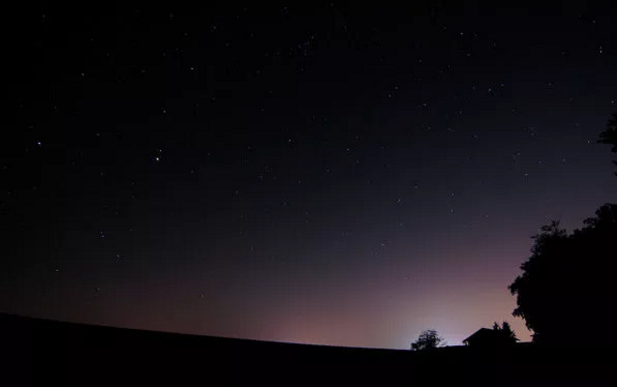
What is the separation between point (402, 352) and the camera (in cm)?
747

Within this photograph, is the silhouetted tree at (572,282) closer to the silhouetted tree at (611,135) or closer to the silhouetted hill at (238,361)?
the silhouetted tree at (611,135)

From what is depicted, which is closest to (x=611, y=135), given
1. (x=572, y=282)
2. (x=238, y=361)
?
(x=572, y=282)

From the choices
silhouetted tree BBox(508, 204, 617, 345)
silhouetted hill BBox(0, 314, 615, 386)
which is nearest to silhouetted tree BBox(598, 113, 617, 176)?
silhouetted tree BBox(508, 204, 617, 345)

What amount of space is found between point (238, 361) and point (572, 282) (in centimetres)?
2489

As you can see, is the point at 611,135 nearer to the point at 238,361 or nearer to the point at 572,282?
the point at 572,282

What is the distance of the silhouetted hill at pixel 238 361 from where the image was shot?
13.2 feet

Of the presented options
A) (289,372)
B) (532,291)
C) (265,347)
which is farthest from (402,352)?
(532,291)

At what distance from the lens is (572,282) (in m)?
23.1

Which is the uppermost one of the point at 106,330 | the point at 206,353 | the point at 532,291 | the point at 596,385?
the point at 532,291

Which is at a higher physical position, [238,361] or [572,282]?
[572,282]

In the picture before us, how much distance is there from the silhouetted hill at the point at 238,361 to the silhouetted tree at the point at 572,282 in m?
14.8

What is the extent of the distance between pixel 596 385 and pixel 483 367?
298 centimetres

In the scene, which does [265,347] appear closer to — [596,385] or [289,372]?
[289,372]

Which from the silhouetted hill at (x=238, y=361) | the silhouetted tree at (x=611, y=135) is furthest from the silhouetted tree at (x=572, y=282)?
the silhouetted hill at (x=238, y=361)
